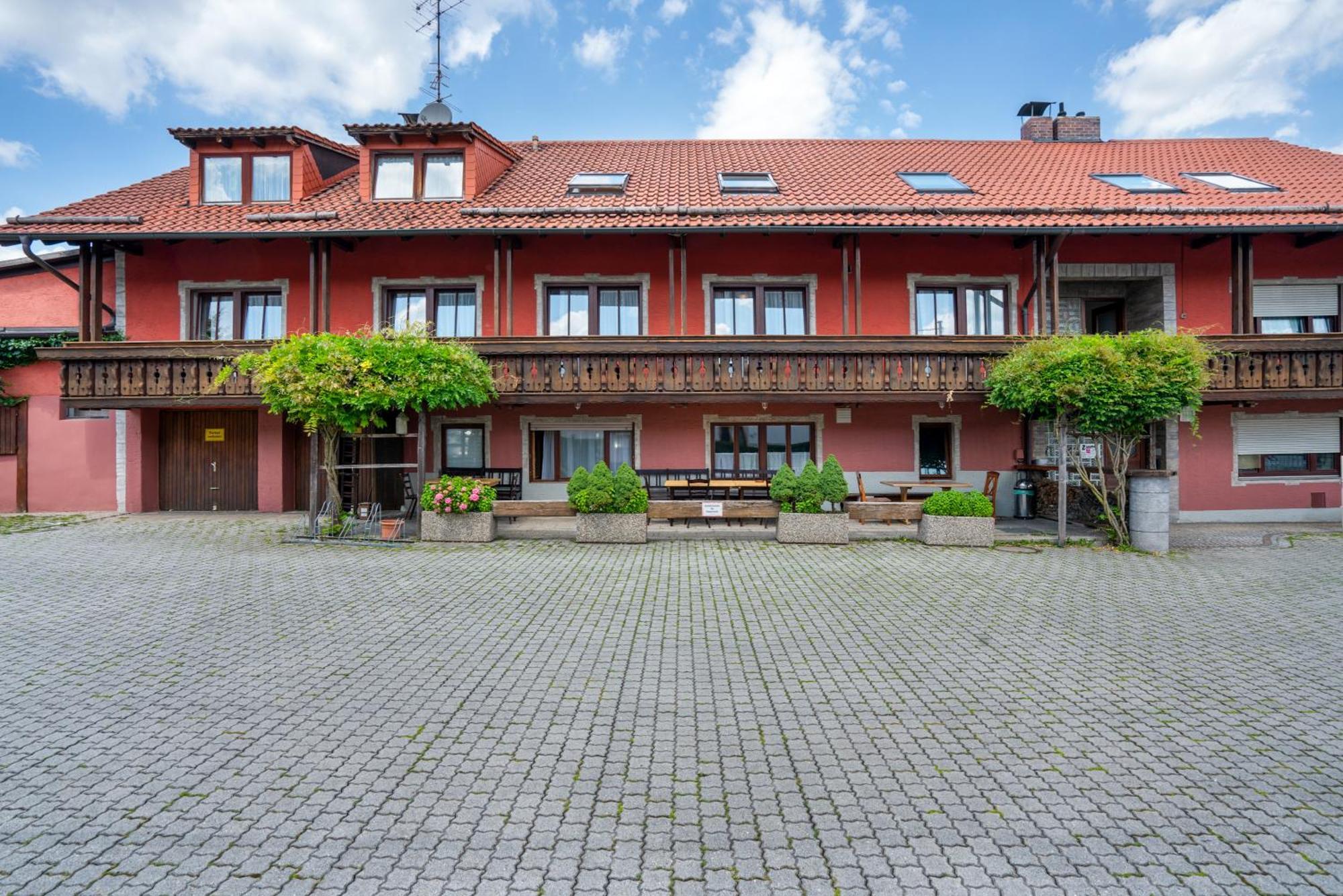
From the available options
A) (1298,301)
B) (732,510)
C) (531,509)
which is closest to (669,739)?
(732,510)

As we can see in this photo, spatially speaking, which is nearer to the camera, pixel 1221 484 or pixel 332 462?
pixel 332 462

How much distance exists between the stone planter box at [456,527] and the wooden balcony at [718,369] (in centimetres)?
252

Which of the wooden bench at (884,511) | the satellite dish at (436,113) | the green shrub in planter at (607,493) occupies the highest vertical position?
the satellite dish at (436,113)

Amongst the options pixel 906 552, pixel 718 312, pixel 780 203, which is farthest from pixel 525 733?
pixel 780 203

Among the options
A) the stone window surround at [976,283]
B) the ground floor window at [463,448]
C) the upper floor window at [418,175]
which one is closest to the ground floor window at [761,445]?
the stone window surround at [976,283]

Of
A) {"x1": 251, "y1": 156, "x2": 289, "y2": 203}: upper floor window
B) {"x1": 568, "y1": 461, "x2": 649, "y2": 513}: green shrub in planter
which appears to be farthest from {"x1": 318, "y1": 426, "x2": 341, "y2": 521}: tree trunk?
{"x1": 251, "y1": 156, "x2": 289, "y2": 203}: upper floor window

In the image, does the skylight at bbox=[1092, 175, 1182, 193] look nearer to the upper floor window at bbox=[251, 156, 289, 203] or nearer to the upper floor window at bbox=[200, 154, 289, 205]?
the upper floor window at bbox=[251, 156, 289, 203]

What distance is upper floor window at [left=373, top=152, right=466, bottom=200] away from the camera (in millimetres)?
14727

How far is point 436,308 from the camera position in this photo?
14.5 m

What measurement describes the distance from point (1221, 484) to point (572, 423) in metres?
14.2

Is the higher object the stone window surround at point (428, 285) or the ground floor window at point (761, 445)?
the stone window surround at point (428, 285)

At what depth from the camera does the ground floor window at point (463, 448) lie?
14.7 meters

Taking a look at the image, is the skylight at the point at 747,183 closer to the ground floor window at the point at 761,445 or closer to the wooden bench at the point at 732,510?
the ground floor window at the point at 761,445

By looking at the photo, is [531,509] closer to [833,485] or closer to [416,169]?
[833,485]
